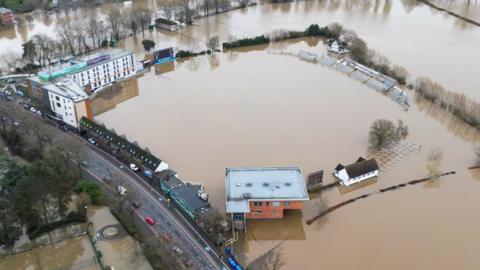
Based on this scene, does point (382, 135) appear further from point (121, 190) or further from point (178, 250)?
point (121, 190)

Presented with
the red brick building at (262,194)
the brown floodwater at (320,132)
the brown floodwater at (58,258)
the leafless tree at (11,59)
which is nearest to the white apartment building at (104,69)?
the brown floodwater at (320,132)

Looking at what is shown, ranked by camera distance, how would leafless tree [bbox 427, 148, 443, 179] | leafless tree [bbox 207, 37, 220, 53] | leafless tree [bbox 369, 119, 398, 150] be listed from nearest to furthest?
leafless tree [bbox 427, 148, 443, 179], leafless tree [bbox 369, 119, 398, 150], leafless tree [bbox 207, 37, 220, 53]

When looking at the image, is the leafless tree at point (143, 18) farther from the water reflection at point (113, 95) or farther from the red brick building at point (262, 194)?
the red brick building at point (262, 194)

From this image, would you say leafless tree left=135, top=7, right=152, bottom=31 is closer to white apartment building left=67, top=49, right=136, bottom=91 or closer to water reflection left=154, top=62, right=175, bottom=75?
water reflection left=154, top=62, right=175, bottom=75

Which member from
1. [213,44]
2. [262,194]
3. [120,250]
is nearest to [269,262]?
[262,194]

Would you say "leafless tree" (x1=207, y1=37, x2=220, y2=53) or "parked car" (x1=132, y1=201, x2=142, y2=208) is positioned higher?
"leafless tree" (x1=207, y1=37, x2=220, y2=53)

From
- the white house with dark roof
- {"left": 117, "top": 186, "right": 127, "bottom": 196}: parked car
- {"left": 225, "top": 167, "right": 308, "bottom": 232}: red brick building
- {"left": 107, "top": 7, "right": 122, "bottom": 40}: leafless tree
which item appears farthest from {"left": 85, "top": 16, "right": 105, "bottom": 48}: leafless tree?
the white house with dark roof

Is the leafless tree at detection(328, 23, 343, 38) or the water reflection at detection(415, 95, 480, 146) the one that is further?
the leafless tree at detection(328, 23, 343, 38)

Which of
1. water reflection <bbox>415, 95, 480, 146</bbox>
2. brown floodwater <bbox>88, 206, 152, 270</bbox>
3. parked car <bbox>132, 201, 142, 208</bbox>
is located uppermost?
water reflection <bbox>415, 95, 480, 146</bbox>
